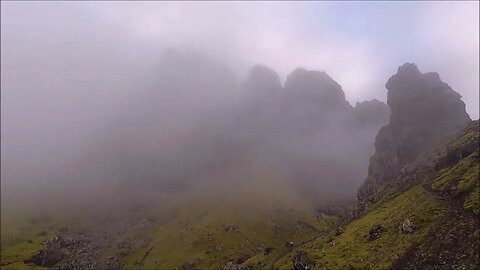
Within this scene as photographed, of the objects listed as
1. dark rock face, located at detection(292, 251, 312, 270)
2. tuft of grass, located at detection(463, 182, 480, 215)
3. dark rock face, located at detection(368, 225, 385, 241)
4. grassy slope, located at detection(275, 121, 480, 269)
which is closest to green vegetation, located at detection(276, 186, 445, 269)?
grassy slope, located at detection(275, 121, 480, 269)

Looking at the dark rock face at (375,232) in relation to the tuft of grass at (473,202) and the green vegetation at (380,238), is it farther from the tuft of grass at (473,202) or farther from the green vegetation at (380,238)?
the tuft of grass at (473,202)

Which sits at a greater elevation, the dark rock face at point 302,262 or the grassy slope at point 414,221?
the grassy slope at point 414,221

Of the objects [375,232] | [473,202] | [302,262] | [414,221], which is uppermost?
[473,202]

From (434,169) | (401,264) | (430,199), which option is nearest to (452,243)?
(401,264)

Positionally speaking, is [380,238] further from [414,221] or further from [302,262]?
[302,262]

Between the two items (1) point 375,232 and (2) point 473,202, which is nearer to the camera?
(2) point 473,202

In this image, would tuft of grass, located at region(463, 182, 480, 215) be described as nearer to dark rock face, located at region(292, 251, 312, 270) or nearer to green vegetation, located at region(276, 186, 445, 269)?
green vegetation, located at region(276, 186, 445, 269)

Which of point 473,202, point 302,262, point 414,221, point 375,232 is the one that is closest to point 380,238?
point 375,232

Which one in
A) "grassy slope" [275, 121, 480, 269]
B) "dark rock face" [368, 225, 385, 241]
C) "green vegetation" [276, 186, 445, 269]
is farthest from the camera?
"dark rock face" [368, 225, 385, 241]

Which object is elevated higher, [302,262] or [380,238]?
[380,238]

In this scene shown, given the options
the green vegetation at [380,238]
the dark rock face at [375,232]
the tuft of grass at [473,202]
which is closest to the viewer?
the tuft of grass at [473,202]

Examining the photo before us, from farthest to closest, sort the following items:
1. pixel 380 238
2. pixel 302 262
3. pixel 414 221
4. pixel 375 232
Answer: pixel 302 262 < pixel 375 232 < pixel 380 238 < pixel 414 221

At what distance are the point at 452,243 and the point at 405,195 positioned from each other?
2307 inches

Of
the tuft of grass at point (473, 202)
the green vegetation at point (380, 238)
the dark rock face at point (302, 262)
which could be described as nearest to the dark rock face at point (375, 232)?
the green vegetation at point (380, 238)
